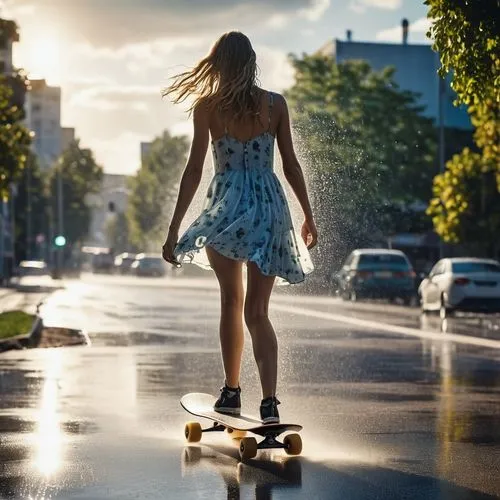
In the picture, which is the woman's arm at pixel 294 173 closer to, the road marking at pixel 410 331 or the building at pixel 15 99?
the road marking at pixel 410 331

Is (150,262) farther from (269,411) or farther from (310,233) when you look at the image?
(269,411)

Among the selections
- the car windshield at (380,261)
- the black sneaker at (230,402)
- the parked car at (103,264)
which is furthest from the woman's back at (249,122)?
the parked car at (103,264)

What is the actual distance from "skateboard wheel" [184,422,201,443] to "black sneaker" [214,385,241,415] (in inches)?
5.9

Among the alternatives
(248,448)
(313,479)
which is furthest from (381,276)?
(313,479)

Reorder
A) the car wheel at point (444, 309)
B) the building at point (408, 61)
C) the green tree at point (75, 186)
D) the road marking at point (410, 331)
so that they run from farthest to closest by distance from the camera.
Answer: the green tree at point (75, 186) → the building at point (408, 61) → the car wheel at point (444, 309) → the road marking at point (410, 331)

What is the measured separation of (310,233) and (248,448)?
1.30 m

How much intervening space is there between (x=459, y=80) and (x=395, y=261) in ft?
101

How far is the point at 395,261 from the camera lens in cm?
4584

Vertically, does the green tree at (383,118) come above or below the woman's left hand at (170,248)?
above

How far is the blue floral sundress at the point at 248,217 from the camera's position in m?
8.05

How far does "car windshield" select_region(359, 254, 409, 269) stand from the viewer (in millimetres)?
45750

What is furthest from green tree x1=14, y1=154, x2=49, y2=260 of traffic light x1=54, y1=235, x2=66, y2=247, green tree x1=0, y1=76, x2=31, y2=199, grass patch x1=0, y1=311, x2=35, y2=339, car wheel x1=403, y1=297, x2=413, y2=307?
grass patch x1=0, y1=311, x2=35, y2=339

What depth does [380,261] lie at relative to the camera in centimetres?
4588

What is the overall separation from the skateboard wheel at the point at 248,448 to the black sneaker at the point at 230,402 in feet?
2.24
